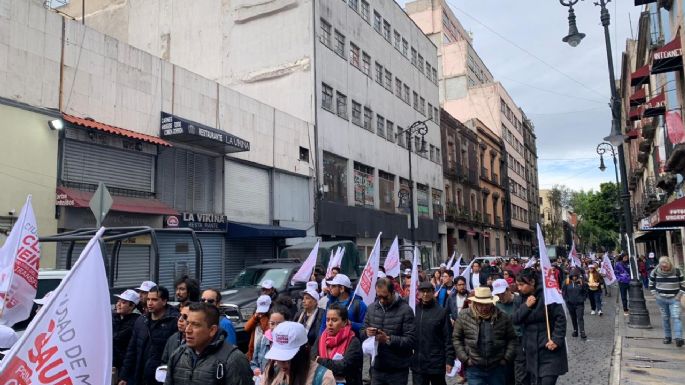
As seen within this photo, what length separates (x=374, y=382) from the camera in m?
5.80

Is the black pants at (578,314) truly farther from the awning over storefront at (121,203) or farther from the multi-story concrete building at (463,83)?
the multi-story concrete building at (463,83)

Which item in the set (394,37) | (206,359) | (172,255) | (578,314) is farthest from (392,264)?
(394,37)

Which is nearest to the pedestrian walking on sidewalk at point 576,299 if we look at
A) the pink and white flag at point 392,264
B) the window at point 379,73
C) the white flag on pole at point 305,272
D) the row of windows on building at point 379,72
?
the pink and white flag at point 392,264

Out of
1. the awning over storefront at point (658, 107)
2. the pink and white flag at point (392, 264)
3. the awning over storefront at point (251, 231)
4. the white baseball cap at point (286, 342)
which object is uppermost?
the awning over storefront at point (658, 107)

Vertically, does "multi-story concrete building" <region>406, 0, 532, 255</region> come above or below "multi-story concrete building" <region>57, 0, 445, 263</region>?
above

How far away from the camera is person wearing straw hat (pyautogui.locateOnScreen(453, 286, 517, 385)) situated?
5.77m

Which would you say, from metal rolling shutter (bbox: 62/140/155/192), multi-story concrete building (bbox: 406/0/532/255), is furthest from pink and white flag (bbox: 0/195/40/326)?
multi-story concrete building (bbox: 406/0/532/255)

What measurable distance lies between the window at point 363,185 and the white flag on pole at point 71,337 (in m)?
28.0

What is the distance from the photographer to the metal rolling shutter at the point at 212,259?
1950 centimetres

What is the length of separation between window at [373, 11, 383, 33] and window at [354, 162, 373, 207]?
30.3ft

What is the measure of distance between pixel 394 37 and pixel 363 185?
12.1m

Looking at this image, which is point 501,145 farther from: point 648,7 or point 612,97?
point 612,97

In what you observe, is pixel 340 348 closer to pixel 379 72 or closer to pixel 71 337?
pixel 71 337

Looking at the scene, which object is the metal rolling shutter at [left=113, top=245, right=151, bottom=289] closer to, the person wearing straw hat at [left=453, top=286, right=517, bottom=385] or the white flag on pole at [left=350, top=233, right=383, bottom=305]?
→ the white flag on pole at [left=350, top=233, right=383, bottom=305]
